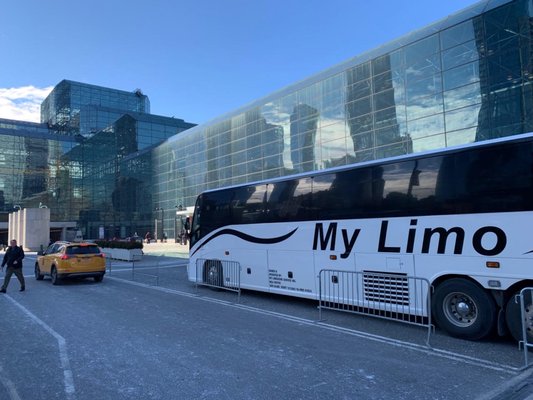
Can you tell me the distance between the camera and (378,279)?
346 inches

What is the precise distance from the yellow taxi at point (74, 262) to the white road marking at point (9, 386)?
10555mm

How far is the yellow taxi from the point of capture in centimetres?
1554

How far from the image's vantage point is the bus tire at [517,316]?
6551 millimetres

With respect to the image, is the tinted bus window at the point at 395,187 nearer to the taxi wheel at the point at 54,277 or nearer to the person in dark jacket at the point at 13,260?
the person in dark jacket at the point at 13,260

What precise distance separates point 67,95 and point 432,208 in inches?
4147

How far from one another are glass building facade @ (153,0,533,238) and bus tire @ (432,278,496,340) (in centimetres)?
2343

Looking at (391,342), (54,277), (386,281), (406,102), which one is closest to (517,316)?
(391,342)

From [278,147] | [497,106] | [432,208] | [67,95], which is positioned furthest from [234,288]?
[67,95]

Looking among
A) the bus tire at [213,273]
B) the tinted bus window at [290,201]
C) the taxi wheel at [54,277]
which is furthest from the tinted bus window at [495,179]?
the taxi wheel at [54,277]

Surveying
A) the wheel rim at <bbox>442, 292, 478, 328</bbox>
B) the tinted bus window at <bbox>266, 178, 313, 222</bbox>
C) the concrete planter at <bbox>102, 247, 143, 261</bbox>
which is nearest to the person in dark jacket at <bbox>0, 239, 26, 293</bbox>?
the tinted bus window at <bbox>266, 178, 313, 222</bbox>

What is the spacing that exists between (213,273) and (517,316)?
9.16 m

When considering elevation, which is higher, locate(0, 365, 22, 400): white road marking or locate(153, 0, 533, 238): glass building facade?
locate(153, 0, 533, 238): glass building facade

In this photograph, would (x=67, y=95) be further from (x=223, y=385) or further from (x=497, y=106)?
(x=223, y=385)

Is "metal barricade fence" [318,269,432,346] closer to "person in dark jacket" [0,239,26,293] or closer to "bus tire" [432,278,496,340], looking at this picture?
"bus tire" [432,278,496,340]
